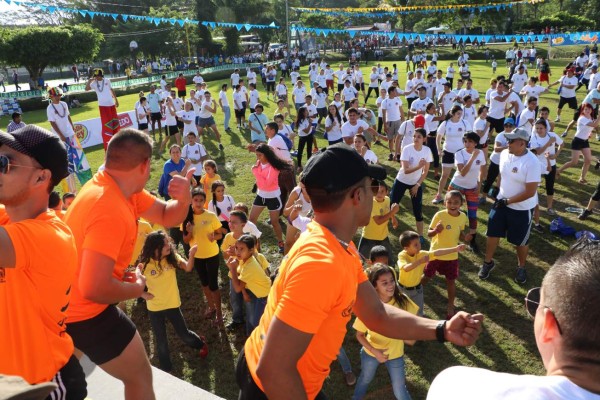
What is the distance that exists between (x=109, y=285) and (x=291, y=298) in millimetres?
1304

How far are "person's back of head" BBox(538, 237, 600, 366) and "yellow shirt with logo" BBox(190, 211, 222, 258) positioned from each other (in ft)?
16.3

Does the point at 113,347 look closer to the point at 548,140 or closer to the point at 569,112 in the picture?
the point at 548,140

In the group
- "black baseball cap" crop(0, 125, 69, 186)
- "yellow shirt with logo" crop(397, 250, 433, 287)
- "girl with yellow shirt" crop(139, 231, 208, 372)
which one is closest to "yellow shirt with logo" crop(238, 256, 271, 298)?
"girl with yellow shirt" crop(139, 231, 208, 372)

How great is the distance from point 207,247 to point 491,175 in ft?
21.7

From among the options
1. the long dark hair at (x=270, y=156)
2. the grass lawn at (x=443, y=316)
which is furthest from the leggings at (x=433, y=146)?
the long dark hair at (x=270, y=156)

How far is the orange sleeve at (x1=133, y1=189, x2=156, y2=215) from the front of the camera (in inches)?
133

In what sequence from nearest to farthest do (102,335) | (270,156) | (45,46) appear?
(102,335) → (270,156) → (45,46)

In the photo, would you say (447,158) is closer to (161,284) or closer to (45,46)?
(161,284)

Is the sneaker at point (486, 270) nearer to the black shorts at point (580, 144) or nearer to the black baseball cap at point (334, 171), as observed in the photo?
the black shorts at point (580, 144)

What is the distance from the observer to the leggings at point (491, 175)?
31.1 feet

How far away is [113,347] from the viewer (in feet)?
9.61

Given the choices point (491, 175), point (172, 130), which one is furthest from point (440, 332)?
point (172, 130)

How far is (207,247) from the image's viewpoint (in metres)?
5.96

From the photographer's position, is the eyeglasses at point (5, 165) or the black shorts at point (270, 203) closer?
the eyeglasses at point (5, 165)
